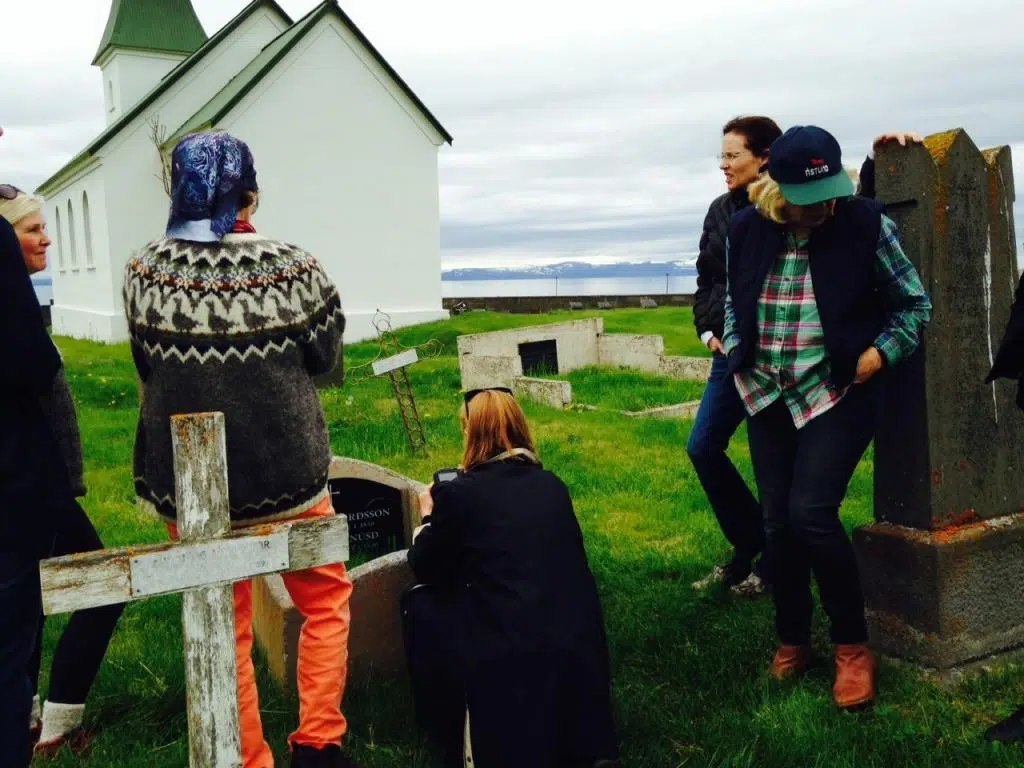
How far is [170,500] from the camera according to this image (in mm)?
2926

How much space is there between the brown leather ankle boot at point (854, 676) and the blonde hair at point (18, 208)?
3.30 meters

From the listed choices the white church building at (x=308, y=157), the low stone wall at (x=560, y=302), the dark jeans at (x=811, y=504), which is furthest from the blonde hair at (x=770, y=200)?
the low stone wall at (x=560, y=302)

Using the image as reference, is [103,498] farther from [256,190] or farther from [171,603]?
[256,190]

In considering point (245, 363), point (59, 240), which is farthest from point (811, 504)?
point (59, 240)

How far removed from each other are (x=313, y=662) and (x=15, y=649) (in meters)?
0.87

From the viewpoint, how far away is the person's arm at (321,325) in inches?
116

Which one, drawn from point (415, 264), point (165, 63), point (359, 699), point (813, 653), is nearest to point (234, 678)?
point (359, 699)

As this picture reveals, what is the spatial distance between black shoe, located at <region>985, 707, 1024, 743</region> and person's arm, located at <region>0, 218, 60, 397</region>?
3247mm

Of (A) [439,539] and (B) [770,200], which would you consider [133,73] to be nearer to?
(B) [770,200]

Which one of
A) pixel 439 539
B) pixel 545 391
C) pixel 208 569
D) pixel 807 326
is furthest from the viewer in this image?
pixel 545 391

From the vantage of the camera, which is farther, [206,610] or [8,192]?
[8,192]

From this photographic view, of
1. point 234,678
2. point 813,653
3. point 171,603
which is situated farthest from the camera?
point 171,603

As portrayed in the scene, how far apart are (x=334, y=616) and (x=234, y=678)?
57 centimetres

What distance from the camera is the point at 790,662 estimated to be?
3848 millimetres
